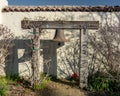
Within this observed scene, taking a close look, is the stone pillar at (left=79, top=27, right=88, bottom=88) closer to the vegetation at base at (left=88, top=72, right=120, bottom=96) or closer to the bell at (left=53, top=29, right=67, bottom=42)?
the vegetation at base at (left=88, top=72, right=120, bottom=96)

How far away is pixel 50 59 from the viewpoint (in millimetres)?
12414

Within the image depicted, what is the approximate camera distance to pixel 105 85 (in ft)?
35.8

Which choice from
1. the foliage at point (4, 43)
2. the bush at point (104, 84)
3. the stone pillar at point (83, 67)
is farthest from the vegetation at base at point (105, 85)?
the foliage at point (4, 43)

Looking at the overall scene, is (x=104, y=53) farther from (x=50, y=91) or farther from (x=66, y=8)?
(x=50, y=91)

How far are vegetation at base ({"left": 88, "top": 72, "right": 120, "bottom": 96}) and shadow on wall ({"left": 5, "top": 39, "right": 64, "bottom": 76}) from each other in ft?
7.40

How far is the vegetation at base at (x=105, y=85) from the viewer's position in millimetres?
10755

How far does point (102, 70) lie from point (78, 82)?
58.1 inches

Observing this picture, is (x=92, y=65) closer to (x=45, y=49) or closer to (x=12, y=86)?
(x=45, y=49)

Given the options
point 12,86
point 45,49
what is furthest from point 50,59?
point 12,86

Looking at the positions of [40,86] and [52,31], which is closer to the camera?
[40,86]

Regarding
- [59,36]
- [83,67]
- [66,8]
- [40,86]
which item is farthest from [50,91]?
[66,8]

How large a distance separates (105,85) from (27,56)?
4117 millimetres

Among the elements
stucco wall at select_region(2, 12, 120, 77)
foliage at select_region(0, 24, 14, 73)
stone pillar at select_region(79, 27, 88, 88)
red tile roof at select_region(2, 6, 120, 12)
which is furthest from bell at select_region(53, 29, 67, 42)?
foliage at select_region(0, 24, 14, 73)

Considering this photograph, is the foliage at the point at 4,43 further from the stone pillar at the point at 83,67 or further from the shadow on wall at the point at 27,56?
the stone pillar at the point at 83,67
